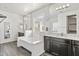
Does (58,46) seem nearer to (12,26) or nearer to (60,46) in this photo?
(60,46)

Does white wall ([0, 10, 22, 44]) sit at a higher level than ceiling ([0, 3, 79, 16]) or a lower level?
lower

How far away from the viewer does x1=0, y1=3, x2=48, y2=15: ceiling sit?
1425 mm

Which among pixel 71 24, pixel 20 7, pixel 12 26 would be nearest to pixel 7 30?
pixel 12 26

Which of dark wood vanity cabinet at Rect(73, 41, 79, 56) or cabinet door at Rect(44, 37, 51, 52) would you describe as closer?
dark wood vanity cabinet at Rect(73, 41, 79, 56)

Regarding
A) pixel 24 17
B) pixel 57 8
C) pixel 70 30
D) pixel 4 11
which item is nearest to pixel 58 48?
pixel 70 30

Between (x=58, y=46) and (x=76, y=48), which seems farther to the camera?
(x=58, y=46)

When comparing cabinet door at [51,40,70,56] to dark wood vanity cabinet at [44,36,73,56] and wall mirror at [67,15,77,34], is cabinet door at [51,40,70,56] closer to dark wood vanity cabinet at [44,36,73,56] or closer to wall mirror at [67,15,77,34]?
dark wood vanity cabinet at [44,36,73,56]

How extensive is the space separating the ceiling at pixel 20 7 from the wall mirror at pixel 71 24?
0.62 metres

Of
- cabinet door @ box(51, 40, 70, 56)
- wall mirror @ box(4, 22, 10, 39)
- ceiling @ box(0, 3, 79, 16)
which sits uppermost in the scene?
ceiling @ box(0, 3, 79, 16)

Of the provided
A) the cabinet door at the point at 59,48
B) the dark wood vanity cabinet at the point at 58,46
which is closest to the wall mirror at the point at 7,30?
the dark wood vanity cabinet at the point at 58,46

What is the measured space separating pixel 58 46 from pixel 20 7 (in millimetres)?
1185

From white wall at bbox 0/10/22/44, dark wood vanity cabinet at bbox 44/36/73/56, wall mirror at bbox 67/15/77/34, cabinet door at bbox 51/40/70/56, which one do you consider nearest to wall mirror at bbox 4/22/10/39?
white wall at bbox 0/10/22/44

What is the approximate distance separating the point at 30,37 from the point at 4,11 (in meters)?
0.77

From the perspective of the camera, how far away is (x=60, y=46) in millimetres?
1539
